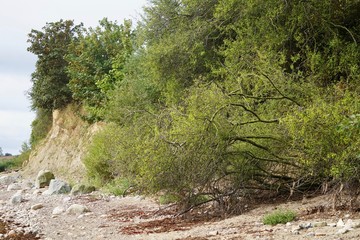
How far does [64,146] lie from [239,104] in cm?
2519

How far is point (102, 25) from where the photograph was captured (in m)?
30.9

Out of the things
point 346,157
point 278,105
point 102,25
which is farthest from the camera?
point 102,25

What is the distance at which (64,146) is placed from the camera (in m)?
33.4

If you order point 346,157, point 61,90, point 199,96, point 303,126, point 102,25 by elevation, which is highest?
point 102,25

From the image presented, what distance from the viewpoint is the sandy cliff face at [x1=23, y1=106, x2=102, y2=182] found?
1214 inches

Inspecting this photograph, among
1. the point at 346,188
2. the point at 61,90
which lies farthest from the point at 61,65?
the point at 346,188

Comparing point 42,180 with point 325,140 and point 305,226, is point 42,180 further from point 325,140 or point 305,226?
point 305,226

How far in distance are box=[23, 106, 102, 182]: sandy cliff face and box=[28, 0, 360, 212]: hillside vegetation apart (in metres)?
7.83

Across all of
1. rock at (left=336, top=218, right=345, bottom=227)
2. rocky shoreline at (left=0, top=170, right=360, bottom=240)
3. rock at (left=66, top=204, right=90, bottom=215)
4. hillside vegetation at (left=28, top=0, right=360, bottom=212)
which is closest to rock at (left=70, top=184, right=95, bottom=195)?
hillside vegetation at (left=28, top=0, right=360, bottom=212)

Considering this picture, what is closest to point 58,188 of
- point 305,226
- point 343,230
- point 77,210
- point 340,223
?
point 77,210

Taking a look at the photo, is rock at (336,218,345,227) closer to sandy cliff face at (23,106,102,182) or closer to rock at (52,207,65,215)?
rock at (52,207,65,215)

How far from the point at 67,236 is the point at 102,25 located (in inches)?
852

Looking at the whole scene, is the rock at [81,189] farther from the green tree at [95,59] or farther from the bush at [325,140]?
the bush at [325,140]

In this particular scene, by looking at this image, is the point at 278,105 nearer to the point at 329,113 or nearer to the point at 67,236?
the point at 329,113
